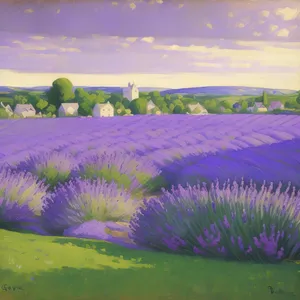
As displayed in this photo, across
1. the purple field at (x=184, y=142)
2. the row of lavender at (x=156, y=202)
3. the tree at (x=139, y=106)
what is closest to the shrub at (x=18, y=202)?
the row of lavender at (x=156, y=202)

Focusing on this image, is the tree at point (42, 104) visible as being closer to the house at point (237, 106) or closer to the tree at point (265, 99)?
the house at point (237, 106)

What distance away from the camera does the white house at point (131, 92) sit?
81.4 inches

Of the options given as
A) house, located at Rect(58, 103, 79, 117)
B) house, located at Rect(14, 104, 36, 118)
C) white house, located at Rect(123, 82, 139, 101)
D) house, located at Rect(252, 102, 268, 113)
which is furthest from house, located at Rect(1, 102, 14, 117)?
house, located at Rect(252, 102, 268, 113)

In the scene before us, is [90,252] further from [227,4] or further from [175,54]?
[227,4]

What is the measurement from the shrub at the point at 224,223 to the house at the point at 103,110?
52 centimetres

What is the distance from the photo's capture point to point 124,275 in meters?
1.88

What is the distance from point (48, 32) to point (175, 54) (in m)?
0.66

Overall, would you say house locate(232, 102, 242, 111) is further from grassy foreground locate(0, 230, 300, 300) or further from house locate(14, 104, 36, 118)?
house locate(14, 104, 36, 118)

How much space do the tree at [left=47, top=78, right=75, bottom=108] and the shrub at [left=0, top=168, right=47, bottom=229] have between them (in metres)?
0.44

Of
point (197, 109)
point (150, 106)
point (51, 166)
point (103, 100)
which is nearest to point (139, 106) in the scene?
point (150, 106)

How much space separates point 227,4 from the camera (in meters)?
1.98

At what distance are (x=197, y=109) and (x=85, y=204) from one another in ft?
2.45

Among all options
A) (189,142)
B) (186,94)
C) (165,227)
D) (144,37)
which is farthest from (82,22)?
(165,227)
